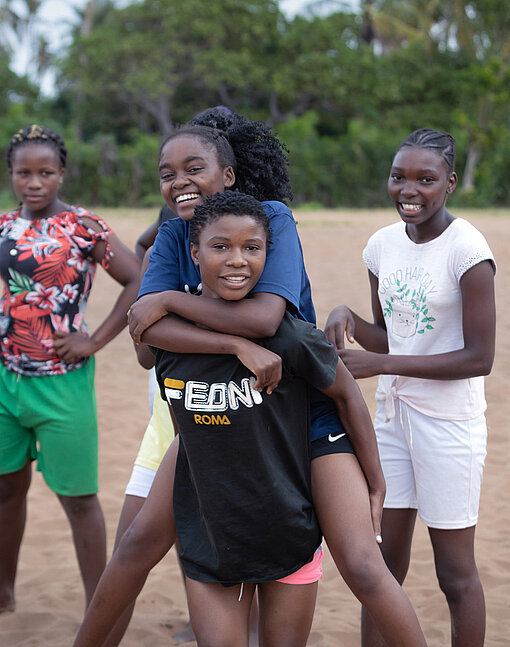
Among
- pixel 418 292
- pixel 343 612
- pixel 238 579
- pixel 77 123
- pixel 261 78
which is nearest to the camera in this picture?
pixel 238 579

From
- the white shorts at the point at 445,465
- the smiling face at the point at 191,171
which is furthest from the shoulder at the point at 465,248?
the smiling face at the point at 191,171

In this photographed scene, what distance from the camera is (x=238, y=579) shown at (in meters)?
2.28

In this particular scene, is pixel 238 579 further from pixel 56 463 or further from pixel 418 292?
pixel 56 463

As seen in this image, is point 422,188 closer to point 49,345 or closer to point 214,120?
point 214,120

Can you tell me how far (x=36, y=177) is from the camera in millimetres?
3537

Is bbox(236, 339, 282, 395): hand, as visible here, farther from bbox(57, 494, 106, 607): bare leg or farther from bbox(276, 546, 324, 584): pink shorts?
bbox(57, 494, 106, 607): bare leg

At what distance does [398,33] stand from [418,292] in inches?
1202

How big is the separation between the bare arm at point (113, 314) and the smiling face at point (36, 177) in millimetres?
307

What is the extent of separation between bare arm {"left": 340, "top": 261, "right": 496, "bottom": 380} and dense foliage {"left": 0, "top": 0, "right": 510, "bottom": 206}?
2224cm

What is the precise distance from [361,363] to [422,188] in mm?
689

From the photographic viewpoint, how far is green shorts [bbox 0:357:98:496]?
136 inches

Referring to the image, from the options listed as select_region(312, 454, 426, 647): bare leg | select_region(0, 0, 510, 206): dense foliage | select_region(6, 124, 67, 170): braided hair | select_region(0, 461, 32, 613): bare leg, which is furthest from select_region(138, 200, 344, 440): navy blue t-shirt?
select_region(0, 0, 510, 206): dense foliage

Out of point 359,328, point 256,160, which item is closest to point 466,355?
point 359,328

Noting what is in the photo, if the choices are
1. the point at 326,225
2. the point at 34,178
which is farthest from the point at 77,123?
the point at 34,178
